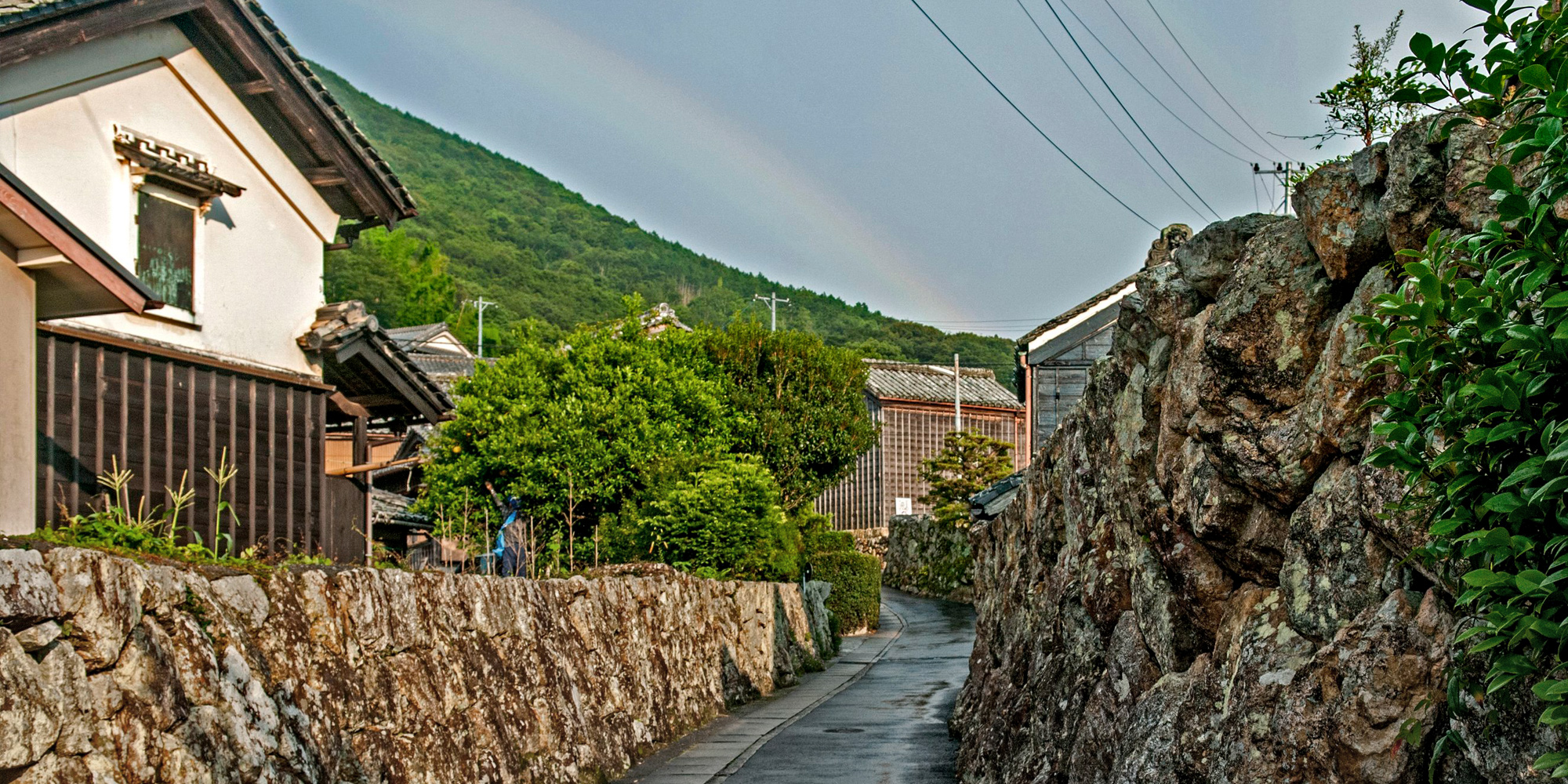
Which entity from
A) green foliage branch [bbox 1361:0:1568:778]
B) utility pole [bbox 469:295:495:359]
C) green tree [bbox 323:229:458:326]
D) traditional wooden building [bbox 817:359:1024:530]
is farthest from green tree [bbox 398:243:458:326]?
green foliage branch [bbox 1361:0:1568:778]

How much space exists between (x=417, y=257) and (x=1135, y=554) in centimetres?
7532

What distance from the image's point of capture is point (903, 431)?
4497 centimetres

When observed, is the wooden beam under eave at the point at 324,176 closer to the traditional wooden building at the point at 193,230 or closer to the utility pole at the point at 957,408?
the traditional wooden building at the point at 193,230

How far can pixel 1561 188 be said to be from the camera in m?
3.94

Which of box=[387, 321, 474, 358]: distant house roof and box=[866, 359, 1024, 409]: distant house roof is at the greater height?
box=[387, 321, 474, 358]: distant house roof

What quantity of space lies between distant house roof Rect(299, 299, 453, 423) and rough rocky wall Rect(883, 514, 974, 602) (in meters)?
24.3

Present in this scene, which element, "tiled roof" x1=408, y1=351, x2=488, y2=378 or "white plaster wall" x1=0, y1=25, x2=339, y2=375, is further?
"tiled roof" x1=408, y1=351, x2=488, y2=378

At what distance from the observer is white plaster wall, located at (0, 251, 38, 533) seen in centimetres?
894

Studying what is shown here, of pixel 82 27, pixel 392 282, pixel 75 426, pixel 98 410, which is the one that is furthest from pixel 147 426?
pixel 392 282

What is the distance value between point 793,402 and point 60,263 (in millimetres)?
23743

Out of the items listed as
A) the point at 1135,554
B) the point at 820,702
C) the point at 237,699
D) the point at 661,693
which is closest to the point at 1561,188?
the point at 1135,554

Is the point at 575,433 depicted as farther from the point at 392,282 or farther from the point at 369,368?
the point at 392,282

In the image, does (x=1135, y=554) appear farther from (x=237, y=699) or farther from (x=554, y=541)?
(x=554, y=541)

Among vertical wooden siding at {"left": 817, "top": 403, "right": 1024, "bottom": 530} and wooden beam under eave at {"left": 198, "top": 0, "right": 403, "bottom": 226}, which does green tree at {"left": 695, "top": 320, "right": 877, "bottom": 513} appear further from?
wooden beam under eave at {"left": 198, "top": 0, "right": 403, "bottom": 226}
